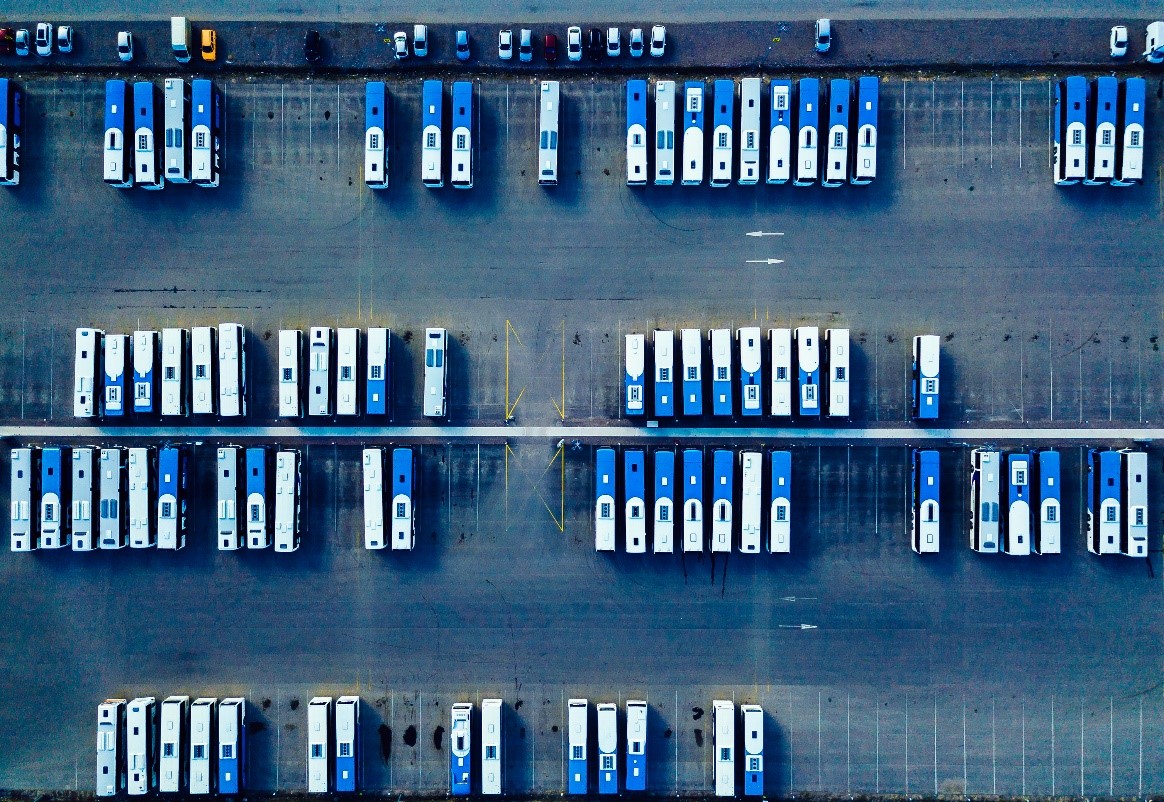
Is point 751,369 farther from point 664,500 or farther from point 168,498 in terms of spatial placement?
point 168,498

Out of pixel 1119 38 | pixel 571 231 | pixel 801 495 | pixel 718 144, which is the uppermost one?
pixel 1119 38

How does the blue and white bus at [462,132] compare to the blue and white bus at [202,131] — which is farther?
the blue and white bus at [202,131]

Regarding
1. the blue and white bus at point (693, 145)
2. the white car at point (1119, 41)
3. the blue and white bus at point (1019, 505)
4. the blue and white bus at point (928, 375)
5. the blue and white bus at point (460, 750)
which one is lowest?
the blue and white bus at point (460, 750)

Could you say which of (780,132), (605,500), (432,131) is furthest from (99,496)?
(780,132)

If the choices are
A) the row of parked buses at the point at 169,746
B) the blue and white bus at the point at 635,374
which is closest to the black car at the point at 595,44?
the blue and white bus at the point at 635,374

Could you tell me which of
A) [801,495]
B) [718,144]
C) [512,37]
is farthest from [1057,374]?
[512,37]

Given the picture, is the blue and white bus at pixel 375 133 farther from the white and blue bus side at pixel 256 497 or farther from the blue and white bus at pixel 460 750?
the blue and white bus at pixel 460 750

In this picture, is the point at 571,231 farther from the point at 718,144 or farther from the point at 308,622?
the point at 308,622

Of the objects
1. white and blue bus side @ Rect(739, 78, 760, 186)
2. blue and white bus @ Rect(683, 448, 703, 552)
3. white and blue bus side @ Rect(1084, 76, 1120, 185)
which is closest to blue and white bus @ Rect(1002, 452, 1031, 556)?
white and blue bus side @ Rect(1084, 76, 1120, 185)
